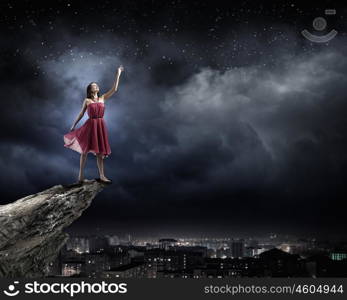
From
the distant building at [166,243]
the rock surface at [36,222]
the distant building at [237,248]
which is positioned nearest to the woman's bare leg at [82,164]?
the rock surface at [36,222]

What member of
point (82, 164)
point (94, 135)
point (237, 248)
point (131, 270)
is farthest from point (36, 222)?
point (237, 248)

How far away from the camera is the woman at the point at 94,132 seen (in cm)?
657

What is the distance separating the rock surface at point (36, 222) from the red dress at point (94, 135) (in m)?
0.52

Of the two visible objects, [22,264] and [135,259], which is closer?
[22,264]

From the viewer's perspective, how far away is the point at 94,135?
258 inches

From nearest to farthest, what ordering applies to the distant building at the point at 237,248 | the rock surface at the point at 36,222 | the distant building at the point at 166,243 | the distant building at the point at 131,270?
the rock surface at the point at 36,222 < the distant building at the point at 131,270 < the distant building at the point at 166,243 < the distant building at the point at 237,248

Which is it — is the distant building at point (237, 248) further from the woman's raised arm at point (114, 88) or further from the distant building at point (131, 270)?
the woman's raised arm at point (114, 88)

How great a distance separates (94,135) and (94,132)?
42 mm

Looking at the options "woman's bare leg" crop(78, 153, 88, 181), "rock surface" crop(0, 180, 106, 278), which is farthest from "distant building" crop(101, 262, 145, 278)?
"woman's bare leg" crop(78, 153, 88, 181)

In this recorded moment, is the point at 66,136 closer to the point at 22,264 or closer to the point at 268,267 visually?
the point at 22,264

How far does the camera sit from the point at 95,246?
21281mm

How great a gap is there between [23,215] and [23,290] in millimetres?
1093

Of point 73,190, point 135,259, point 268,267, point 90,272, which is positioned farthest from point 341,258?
point 73,190

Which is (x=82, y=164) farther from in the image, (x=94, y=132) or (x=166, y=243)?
(x=166, y=243)
